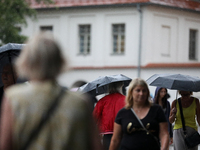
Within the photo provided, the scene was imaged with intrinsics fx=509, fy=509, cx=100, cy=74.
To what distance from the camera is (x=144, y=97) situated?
22.0 feet

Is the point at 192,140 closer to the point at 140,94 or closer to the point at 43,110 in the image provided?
the point at 140,94

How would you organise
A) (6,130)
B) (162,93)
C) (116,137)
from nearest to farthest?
(6,130) → (116,137) → (162,93)

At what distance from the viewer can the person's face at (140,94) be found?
668cm

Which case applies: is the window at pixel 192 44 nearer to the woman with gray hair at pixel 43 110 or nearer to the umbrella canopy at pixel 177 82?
the umbrella canopy at pixel 177 82

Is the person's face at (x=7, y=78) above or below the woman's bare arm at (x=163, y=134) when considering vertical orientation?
above

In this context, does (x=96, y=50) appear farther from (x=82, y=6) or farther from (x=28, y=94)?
(x=28, y=94)

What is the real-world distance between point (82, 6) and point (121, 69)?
5.19 meters

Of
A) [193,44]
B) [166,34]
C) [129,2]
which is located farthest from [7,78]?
[193,44]

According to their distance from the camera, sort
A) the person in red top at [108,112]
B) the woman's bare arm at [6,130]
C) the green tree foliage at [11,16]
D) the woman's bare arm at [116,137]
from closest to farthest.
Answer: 1. the woman's bare arm at [6,130]
2. the woman's bare arm at [116,137]
3. the person in red top at [108,112]
4. the green tree foliage at [11,16]

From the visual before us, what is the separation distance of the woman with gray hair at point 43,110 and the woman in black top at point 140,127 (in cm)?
319

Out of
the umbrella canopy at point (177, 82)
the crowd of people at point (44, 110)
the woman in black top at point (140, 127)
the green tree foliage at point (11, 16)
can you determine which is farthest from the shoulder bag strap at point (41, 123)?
the green tree foliage at point (11, 16)

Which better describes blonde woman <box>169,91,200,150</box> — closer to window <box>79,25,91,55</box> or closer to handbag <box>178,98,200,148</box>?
handbag <box>178,98,200,148</box>

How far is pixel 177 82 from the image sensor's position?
9.82 m

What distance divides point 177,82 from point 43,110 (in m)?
6.92
